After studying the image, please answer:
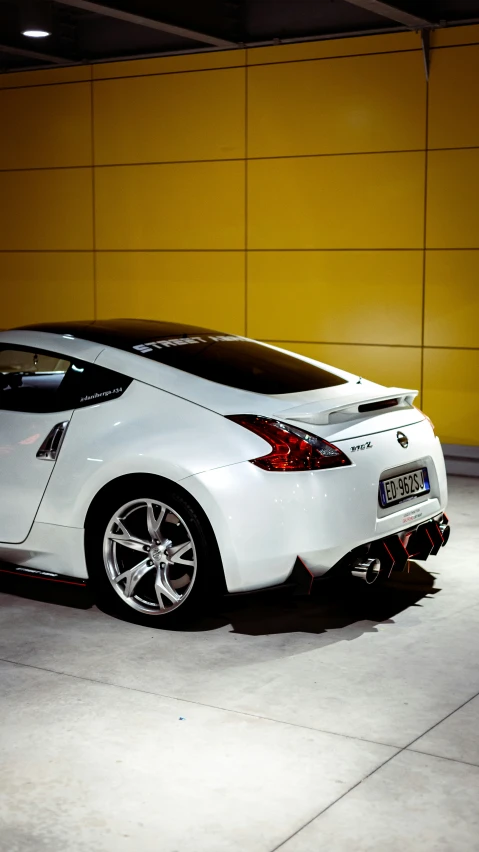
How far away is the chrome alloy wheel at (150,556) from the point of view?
5.41m

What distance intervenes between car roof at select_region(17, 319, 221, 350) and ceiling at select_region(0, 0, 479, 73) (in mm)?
4241

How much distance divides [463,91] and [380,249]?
1.71m

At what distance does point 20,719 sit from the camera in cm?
436

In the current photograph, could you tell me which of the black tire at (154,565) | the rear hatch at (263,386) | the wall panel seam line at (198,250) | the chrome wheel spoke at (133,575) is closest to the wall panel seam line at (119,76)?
the wall panel seam line at (198,250)

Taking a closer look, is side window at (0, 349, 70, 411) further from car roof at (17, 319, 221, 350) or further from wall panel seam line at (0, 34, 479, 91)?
wall panel seam line at (0, 34, 479, 91)

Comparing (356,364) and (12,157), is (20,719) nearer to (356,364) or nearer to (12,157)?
(356,364)

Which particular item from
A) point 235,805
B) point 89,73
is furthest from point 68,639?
point 89,73

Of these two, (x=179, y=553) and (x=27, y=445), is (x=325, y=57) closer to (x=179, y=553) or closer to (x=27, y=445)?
(x=27, y=445)

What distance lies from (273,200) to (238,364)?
630cm

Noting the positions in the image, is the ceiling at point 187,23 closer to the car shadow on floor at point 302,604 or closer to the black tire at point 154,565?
the car shadow on floor at point 302,604

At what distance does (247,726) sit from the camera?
4.28 m

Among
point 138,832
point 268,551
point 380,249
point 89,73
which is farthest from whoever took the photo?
point 89,73

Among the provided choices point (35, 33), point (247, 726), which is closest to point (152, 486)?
point (247, 726)

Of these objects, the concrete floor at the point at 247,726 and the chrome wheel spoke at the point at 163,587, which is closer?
the concrete floor at the point at 247,726
